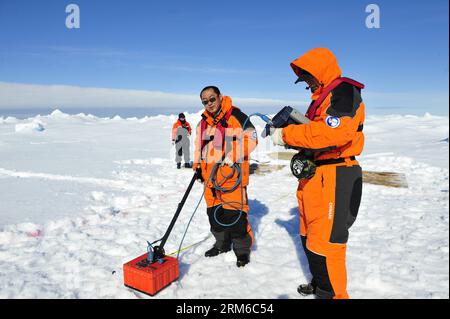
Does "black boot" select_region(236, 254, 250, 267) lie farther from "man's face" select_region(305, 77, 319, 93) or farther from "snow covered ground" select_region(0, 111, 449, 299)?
"man's face" select_region(305, 77, 319, 93)

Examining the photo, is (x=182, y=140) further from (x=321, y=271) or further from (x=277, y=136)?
(x=321, y=271)

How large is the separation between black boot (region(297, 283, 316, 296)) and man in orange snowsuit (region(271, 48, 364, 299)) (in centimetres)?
41

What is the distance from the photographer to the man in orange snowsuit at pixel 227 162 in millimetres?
3762

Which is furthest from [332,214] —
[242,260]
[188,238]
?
[188,238]

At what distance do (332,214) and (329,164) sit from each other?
1.50 feet

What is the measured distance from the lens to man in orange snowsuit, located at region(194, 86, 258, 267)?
376 centimetres

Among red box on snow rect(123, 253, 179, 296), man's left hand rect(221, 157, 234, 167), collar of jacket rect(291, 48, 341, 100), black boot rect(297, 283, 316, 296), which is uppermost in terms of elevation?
collar of jacket rect(291, 48, 341, 100)

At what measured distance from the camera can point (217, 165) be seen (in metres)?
3.74

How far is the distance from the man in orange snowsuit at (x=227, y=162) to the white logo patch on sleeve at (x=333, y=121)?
1367 millimetres

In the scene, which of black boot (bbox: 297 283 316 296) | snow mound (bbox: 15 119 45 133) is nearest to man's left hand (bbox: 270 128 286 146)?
black boot (bbox: 297 283 316 296)

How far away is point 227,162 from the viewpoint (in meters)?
3.73

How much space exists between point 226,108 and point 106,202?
4294mm
